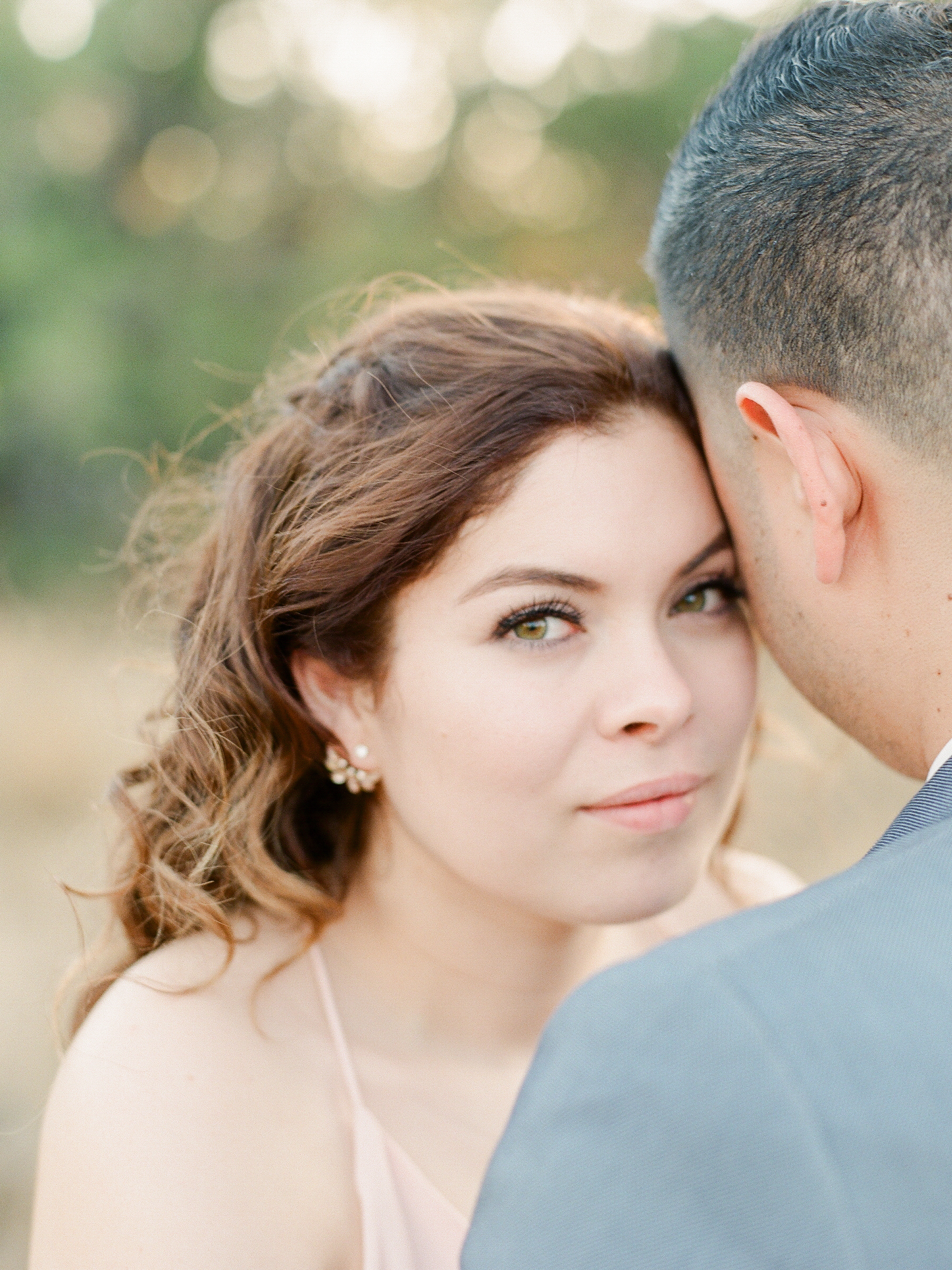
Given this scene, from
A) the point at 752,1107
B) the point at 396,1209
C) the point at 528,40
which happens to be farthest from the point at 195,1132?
the point at 528,40

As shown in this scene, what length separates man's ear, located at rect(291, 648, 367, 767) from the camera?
7.16ft

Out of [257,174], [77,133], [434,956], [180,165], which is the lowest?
[434,956]

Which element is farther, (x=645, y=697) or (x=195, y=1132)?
(x=645, y=697)

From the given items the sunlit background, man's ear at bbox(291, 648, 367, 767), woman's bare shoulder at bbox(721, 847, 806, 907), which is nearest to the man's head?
man's ear at bbox(291, 648, 367, 767)

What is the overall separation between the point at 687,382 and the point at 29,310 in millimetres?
10585

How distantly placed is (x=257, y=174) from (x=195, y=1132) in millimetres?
12251

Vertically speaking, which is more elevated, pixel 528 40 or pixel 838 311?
pixel 528 40

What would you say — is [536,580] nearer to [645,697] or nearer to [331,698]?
[645,697]

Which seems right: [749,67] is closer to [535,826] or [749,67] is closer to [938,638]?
[938,638]

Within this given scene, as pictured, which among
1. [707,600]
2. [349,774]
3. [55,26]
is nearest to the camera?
[707,600]

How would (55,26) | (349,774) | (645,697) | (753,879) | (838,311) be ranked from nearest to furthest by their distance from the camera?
(838,311)
(645,697)
(349,774)
(753,879)
(55,26)

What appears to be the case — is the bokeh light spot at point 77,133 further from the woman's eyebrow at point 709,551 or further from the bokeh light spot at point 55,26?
the woman's eyebrow at point 709,551

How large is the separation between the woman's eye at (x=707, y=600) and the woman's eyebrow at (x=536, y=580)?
9.6 inches

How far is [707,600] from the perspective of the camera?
7.09ft
